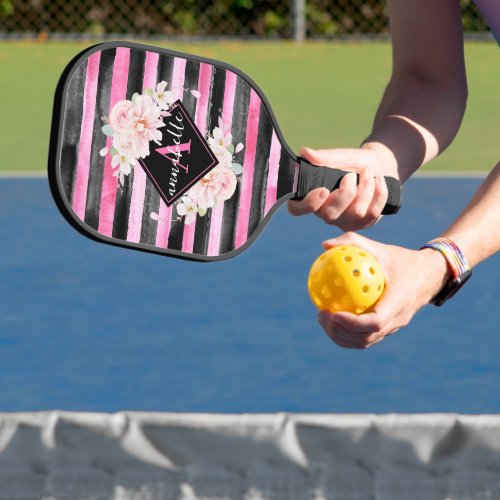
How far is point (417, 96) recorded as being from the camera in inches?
102

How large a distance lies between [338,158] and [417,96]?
10.3 inches

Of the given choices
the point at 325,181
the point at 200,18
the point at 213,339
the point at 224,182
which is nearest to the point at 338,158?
the point at 325,181

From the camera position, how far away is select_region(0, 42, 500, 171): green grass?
7848 millimetres

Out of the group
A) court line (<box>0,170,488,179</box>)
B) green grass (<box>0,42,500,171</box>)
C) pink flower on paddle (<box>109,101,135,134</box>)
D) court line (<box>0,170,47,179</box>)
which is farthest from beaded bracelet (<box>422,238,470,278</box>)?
green grass (<box>0,42,500,171</box>)

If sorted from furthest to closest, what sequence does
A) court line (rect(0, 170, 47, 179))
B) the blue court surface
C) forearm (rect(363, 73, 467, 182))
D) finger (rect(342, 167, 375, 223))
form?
1. court line (rect(0, 170, 47, 179))
2. the blue court surface
3. forearm (rect(363, 73, 467, 182))
4. finger (rect(342, 167, 375, 223))

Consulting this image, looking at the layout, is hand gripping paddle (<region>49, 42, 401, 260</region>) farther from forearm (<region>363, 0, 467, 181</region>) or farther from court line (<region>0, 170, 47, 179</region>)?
court line (<region>0, 170, 47, 179</region>)

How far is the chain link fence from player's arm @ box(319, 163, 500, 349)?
34.7ft

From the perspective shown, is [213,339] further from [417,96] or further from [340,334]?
[340,334]

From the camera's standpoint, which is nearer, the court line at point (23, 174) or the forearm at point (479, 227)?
the forearm at point (479, 227)

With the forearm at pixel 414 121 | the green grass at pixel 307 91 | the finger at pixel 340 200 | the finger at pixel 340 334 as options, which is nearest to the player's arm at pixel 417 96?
the forearm at pixel 414 121

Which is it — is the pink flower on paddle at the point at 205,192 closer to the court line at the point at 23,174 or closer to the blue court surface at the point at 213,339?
the blue court surface at the point at 213,339

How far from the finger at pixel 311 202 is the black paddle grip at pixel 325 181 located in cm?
3

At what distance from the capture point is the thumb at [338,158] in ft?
7.98

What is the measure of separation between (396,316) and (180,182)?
53 cm
